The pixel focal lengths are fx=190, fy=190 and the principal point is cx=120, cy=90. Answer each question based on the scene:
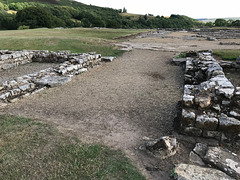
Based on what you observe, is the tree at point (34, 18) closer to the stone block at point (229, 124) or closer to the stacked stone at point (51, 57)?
the stacked stone at point (51, 57)

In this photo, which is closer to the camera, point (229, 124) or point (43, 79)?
point (229, 124)

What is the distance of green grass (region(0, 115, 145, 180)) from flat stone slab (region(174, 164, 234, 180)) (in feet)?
2.45

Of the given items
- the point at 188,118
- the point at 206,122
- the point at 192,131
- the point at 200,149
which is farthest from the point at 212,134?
the point at 188,118

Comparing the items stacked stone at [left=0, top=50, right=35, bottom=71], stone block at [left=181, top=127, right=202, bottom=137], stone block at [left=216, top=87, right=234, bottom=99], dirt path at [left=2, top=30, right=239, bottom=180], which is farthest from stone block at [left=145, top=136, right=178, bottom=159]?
stacked stone at [left=0, top=50, right=35, bottom=71]

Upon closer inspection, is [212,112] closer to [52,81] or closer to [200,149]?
[200,149]

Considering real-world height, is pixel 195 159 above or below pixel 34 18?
below

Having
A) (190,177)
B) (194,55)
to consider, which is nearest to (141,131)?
(190,177)

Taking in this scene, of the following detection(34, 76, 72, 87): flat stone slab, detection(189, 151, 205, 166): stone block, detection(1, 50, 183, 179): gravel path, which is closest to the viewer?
detection(189, 151, 205, 166): stone block

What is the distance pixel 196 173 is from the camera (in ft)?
11.8

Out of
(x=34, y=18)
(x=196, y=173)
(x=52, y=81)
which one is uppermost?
(x=34, y=18)

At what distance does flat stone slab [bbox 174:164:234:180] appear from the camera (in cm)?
349

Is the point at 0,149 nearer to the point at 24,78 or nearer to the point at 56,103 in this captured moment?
the point at 56,103

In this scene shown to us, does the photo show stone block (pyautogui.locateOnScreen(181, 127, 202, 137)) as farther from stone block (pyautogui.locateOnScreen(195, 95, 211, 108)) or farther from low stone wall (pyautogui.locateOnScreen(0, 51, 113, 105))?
low stone wall (pyautogui.locateOnScreen(0, 51, 113, 105))

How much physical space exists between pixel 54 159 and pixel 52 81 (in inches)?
230
